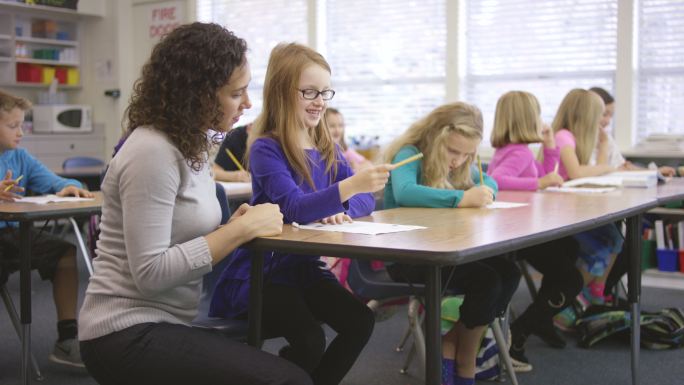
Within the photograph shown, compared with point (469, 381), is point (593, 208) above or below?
above

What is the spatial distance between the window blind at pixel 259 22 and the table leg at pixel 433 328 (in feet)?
17.0

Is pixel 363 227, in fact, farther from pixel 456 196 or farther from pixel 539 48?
pixel 539 48

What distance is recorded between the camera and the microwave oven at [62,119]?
7102 millimetres

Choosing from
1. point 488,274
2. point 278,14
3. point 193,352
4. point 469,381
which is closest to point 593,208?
point 488,274

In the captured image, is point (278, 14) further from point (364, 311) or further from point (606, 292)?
point (364, 311)

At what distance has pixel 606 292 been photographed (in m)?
3.38

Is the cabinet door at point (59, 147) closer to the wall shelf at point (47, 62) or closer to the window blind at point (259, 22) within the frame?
the wall shelf at point (47, 62)

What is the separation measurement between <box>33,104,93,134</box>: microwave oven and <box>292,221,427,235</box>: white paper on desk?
6.04 metres

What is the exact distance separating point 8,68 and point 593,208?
6408mm

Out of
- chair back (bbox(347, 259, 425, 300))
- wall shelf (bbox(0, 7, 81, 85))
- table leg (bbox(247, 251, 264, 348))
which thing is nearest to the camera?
table leg (bbox(247, 251, 264, 348))

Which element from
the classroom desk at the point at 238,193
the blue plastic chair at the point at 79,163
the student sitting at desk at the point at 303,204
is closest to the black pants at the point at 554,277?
the student sitting at desk at the point at 303,204

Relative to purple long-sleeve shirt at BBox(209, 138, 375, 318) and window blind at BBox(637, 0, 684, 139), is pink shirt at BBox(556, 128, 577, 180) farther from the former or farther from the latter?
purple long-sleeve shirt at BBox(209, 138, 375, 318)

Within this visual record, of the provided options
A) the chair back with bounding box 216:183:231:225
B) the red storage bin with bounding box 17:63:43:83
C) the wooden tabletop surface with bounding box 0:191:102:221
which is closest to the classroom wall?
the red storage bin with bounding box 17:63:43:83

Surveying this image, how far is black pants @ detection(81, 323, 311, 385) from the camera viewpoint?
4.20 feet
